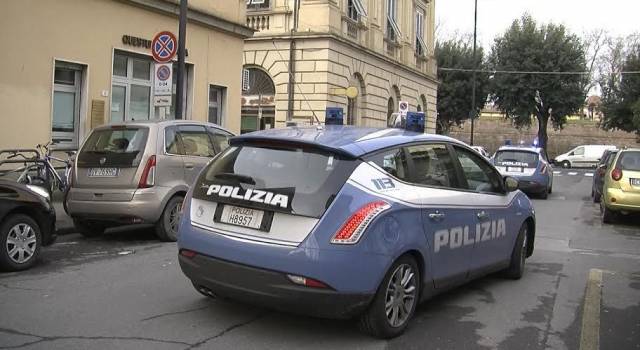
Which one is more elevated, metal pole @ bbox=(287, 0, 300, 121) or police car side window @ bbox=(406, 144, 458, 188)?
metal pole @ bbox=(287, 0, 300, 121)

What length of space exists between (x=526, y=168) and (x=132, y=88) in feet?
35.4

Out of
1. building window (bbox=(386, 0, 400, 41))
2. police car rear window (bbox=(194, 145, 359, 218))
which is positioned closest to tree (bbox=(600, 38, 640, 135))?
building window (bbox=(386, 0, 400, 41))

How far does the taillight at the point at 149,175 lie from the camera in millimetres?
8648

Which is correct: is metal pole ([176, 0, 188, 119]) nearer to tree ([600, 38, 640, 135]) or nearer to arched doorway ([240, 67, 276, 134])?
arched doorway ([240, 67, 276, 134])

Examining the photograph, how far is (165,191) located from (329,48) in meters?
A: 18.8

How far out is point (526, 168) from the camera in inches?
738

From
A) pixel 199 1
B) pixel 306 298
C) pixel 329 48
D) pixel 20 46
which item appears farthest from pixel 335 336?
pixel 329 48

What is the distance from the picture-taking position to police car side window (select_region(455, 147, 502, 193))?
6.25 meters

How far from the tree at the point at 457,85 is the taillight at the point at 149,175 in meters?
43.9

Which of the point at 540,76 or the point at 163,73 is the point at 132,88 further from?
the point at 540,76

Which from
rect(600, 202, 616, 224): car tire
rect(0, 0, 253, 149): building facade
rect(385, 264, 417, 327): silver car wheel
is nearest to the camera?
rect(385, 264, 417, 327): silver car wheel

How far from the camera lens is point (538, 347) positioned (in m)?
4.93

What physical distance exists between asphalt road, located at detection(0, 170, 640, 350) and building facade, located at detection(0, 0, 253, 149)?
5683mm

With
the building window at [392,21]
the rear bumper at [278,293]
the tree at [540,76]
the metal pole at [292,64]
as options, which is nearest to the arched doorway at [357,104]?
the metal pole at [292,64]
